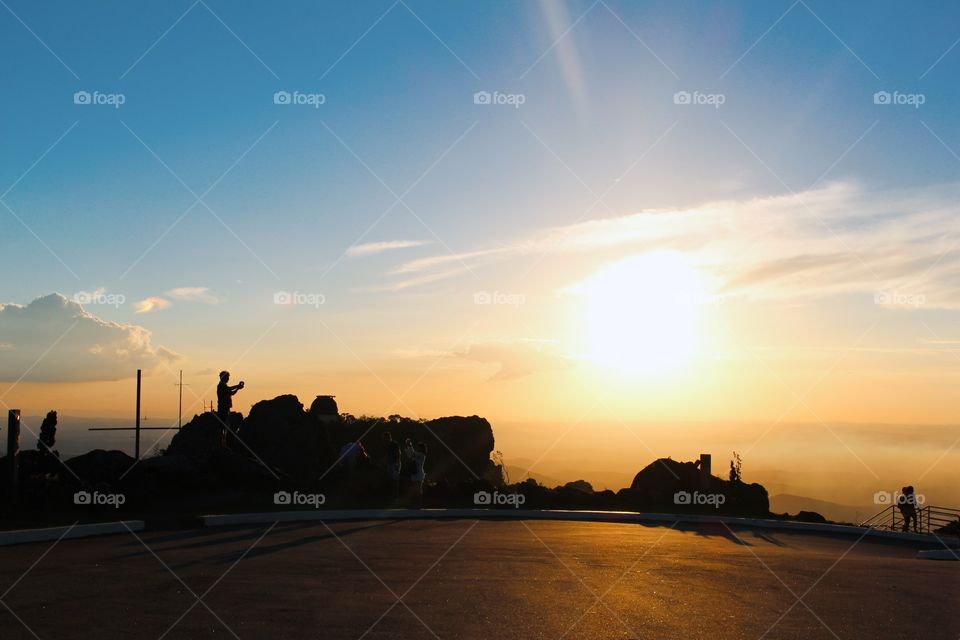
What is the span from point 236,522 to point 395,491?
18.0ft

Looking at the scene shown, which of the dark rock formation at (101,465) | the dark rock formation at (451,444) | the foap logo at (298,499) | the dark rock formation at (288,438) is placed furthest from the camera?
the dark rock formation at (451,444)

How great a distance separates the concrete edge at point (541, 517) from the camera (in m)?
19.9

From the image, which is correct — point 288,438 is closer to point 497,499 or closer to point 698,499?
point 497,499

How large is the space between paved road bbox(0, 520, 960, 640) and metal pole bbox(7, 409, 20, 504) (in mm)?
4842

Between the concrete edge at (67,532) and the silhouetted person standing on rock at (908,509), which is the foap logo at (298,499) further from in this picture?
the silhouetted person standing on rock at (908,509)

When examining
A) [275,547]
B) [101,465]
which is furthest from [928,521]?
[101,465]

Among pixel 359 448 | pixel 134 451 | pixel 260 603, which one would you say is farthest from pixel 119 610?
pixel 134 451

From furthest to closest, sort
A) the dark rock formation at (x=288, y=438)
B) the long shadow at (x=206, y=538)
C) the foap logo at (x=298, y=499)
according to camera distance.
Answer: the dark rock formation at (x=288, y=438) < the foap logo at (x=298, y=499) < the long shadow at (x=206, y=538)

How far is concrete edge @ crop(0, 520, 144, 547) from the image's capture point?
15047 millimetres

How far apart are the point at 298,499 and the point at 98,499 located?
4734mm

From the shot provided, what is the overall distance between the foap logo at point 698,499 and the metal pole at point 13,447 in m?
17.0

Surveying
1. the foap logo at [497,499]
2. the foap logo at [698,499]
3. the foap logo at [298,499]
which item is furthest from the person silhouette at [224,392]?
the foap logo at [698,499]

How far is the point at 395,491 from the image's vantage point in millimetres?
23969

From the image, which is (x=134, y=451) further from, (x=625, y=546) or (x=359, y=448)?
(x=625, y=546)
